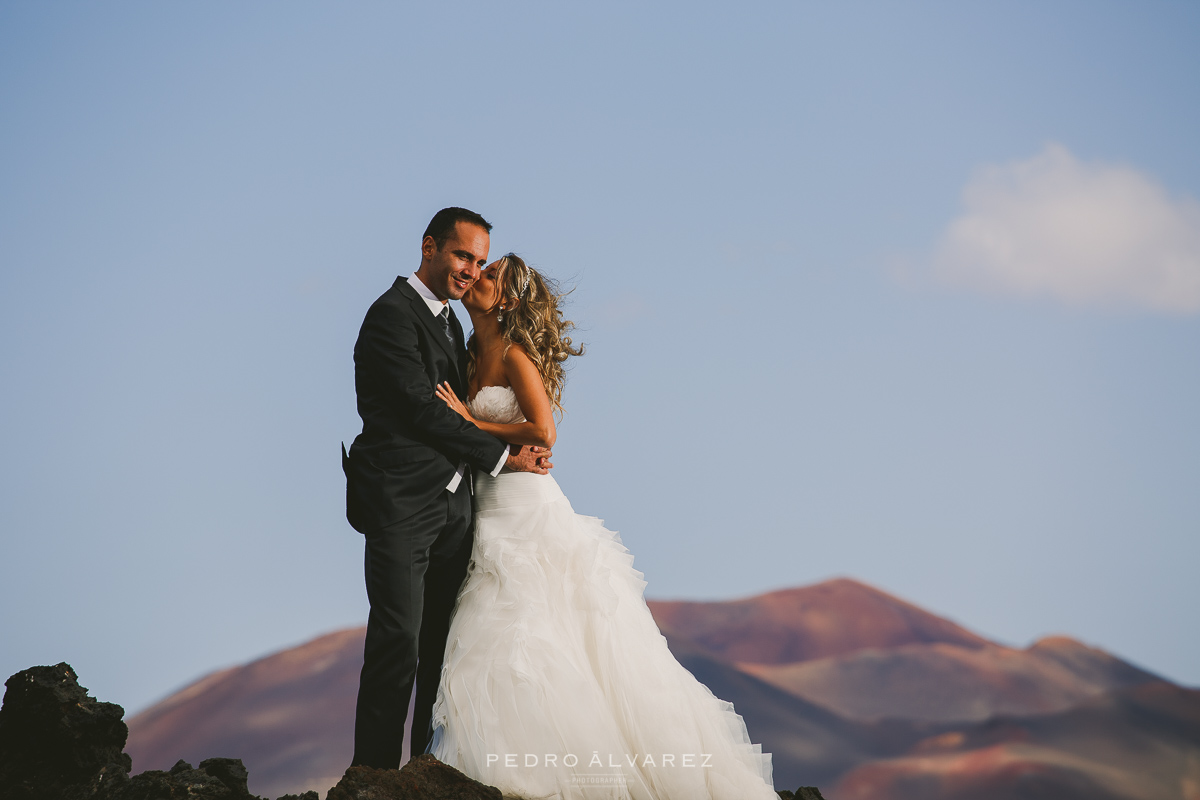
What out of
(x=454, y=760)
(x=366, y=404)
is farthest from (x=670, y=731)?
(x=366, y=404)

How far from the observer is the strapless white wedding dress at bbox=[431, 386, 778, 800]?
3.58 m

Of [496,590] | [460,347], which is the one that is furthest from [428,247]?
[496,590]

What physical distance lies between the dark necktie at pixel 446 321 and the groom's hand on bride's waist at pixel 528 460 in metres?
0.57

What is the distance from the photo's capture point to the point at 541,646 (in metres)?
3.74

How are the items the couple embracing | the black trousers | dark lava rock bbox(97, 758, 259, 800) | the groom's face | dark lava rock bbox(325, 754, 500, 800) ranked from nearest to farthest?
dark lava rock bbox(325, 754, 500, 800), dark lava rock bbox(97, 758, 259, 800), the couple embracing, the black trousers, the groom's face

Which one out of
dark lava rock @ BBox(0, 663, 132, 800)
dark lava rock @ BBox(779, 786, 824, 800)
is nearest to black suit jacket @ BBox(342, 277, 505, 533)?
dark lava rock @ BBox(0, 663, 132, 800)

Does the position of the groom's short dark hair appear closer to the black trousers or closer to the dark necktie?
the dark necktie

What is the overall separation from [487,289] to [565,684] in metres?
1.75

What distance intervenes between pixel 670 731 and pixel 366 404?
1.87 metres

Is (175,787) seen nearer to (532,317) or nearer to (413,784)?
(413,784)

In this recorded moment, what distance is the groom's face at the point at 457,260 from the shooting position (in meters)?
3.94

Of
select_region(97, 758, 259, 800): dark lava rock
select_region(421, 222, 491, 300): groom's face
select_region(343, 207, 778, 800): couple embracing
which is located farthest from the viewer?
select_region(421, 222, 491, 300): groom's face

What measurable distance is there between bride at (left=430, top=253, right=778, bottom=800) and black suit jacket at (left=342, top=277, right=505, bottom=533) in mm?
190

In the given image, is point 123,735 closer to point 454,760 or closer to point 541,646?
point 454,760
